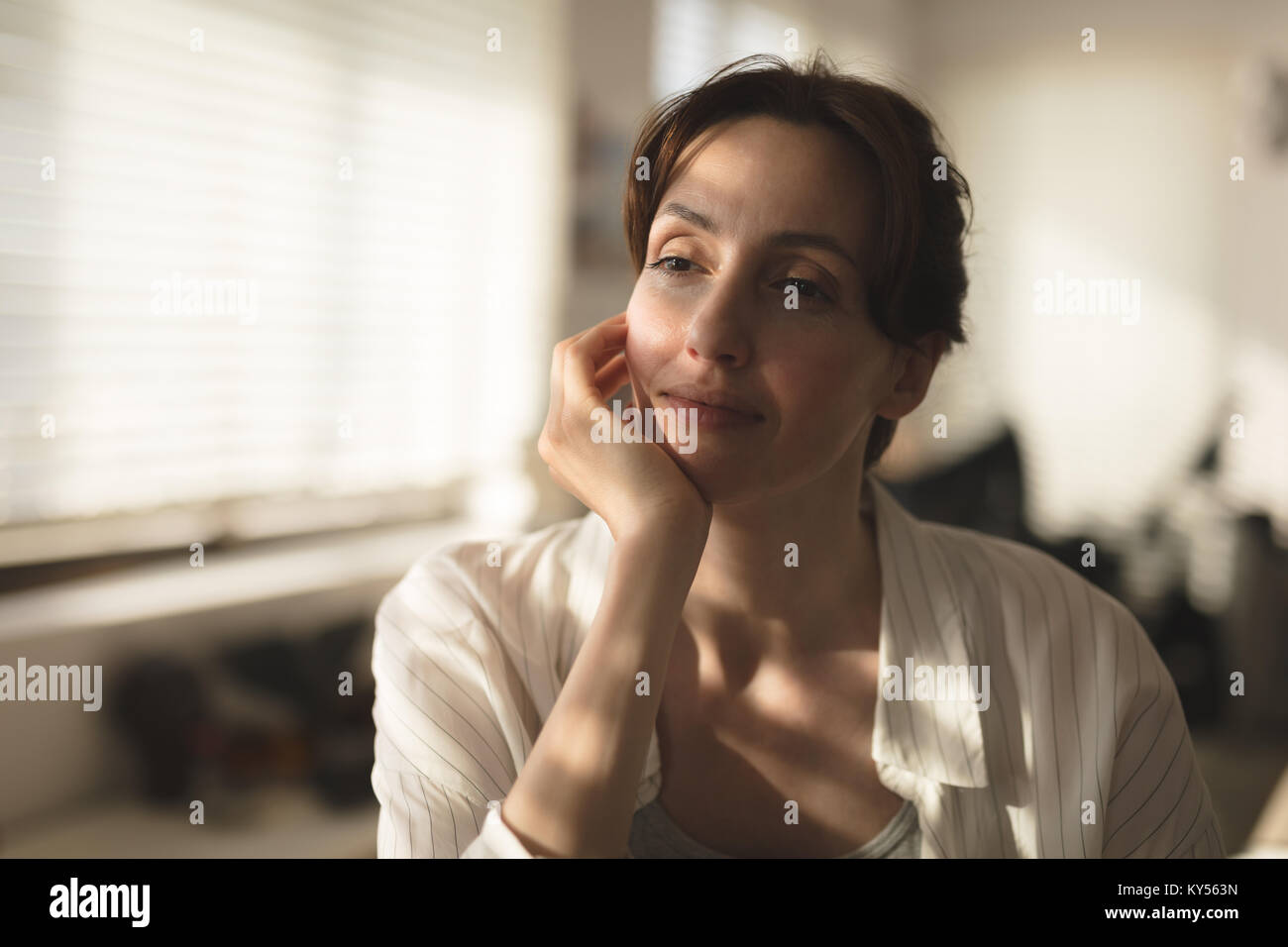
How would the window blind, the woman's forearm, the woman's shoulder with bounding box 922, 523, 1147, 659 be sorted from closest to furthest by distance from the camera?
the woman's forearm, the woman's shoulder with bounding box 922, 523, 1147, 659, the window blind

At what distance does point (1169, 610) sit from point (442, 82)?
9.79 ft

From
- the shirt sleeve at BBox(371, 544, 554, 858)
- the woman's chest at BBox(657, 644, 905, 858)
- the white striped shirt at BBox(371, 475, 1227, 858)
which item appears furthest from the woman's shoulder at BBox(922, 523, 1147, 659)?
the shirt sleeve at BBox(371, 544, 554, 858)

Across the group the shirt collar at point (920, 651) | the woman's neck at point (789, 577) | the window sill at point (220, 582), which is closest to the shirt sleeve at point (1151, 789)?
the shirt collar at point (920, 651)

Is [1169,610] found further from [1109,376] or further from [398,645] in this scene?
[398,645]

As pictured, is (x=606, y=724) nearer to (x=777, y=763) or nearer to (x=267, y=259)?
(x=777, y=763)

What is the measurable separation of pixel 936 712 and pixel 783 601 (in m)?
0.18

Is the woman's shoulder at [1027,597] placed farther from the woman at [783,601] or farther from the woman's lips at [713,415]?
the woman's lips at [713,415]

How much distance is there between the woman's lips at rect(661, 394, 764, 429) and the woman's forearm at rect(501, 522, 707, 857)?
0.37 feet

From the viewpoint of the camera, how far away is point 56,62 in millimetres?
1863

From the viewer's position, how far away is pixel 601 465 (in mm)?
907

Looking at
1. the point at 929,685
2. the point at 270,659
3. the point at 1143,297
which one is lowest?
the point at 270,659

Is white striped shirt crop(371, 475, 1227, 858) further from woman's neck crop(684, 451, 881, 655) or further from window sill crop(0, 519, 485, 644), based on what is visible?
window sill crop(0, 519, 485, 644)

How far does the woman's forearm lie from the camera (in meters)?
0.77
